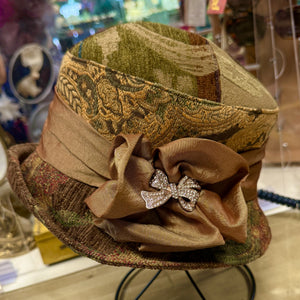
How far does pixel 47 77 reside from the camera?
1.45 meters

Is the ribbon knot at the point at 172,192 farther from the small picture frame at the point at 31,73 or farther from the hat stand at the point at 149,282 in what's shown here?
the small picture frame at the point at 31,73

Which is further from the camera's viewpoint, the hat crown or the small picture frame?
the small picture frame

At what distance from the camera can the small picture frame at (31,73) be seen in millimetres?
1385

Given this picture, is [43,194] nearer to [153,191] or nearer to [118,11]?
[153,191]

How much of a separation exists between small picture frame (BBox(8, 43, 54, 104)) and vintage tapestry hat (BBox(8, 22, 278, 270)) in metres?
0.71

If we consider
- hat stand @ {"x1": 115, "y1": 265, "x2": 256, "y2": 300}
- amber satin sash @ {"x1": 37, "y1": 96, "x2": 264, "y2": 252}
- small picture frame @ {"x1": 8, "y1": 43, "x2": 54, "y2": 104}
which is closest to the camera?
amber satin sash @ {"x1": 37, "y1": 96, "x2": 264, "y2": 252}

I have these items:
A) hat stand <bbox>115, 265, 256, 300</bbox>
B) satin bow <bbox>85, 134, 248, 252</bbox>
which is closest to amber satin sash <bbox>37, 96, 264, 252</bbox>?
satin bow <bbox>85, 134, 248, 252</bbox>

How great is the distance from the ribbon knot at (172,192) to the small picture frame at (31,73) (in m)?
0.97

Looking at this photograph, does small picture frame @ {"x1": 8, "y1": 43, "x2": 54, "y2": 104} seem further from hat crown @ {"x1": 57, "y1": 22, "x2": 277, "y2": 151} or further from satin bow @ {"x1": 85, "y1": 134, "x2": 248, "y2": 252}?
satin bow @ {"x1": 85, "y1": 134, "x2": 248, "y2": 252}

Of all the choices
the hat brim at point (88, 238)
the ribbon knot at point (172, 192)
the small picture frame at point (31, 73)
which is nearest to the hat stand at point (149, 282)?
the hat brim at point (88, 238)

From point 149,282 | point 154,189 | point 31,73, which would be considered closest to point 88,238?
point 154,189

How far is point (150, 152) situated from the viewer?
2.27 ft

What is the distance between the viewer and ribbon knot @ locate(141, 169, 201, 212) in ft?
2.14

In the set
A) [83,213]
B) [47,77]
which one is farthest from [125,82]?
[47,77]
